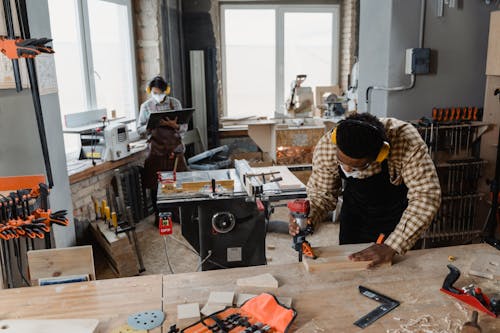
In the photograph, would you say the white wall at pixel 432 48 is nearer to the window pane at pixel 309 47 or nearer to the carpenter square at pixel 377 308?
the carpenter square at pixel 377 308

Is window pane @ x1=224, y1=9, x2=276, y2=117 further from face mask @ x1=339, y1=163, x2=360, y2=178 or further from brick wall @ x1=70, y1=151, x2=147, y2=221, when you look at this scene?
face mask @ x1=339, y1=163, x2=360, y2=178

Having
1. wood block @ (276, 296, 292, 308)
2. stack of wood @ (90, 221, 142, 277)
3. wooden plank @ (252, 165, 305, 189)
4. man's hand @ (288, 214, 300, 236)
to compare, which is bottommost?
stack of wood @ (90, 221, 142, 277)

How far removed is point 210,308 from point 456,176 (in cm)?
275

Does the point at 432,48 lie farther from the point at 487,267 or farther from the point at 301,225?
the point at 301,225

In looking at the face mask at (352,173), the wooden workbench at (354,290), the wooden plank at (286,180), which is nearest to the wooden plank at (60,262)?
the wooden workbench at (354,290)

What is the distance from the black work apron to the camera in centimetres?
218

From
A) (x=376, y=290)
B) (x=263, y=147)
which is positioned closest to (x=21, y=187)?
(x=376, y=290)

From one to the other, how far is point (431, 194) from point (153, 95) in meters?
3.43

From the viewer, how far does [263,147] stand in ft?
17.7

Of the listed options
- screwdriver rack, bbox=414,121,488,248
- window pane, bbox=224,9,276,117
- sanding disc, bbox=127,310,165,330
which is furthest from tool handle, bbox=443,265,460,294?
window pane, bbox=224,9,276,117

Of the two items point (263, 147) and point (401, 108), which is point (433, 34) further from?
point (263, 147)

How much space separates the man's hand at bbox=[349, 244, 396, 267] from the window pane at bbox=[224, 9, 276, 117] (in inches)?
192

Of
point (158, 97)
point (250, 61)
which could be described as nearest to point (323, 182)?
point (158, 97)

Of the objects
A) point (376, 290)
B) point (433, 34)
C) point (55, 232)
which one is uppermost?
point (433, 34)
